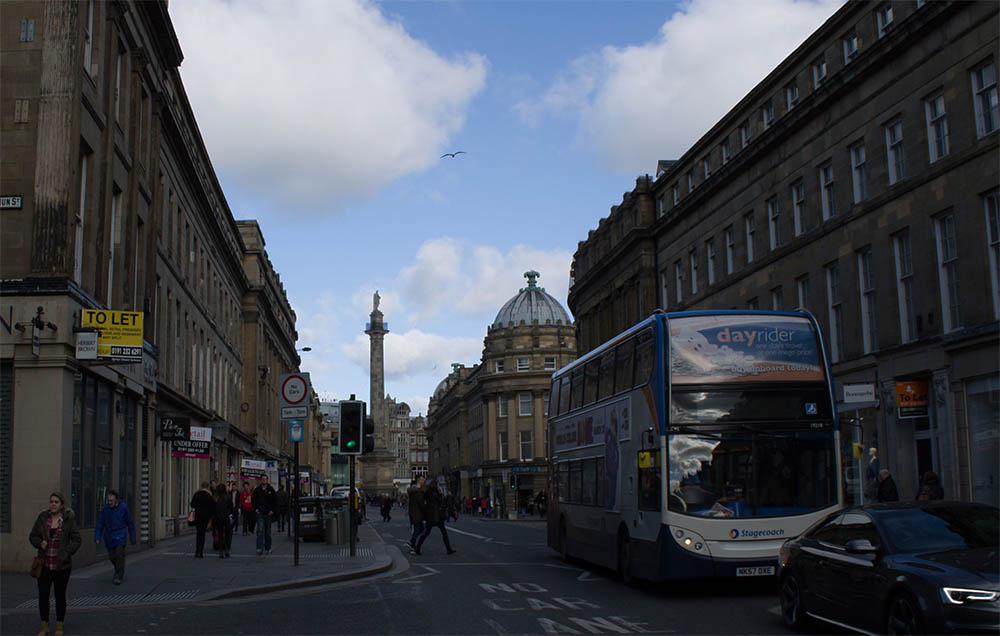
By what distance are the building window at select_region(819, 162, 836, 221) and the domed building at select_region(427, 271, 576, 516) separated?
229ft

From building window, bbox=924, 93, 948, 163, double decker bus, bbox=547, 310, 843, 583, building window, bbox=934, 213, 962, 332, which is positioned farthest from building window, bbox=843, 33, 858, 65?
double decker bus, bbox=547, 310, 843, 583

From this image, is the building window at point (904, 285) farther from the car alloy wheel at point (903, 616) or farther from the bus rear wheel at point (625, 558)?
the car alloy wheel at point (903, 616)

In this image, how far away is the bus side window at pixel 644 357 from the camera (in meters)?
15.6

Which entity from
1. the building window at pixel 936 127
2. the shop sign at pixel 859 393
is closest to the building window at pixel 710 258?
the building window at pixel 936 127

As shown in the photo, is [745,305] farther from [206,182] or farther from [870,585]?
[870,585]

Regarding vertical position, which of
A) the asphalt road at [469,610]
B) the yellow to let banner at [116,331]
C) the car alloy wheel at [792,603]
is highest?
the yellow to let banner at [116,331]

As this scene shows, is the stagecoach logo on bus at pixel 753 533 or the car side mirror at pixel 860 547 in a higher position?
the car side mirror at pixel 860 547

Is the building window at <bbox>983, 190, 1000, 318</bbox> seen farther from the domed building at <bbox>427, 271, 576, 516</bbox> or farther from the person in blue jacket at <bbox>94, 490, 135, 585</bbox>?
the domed building at <bbox>427, 271, 576, 516</bbox>

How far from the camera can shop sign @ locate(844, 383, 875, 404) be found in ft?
82.4

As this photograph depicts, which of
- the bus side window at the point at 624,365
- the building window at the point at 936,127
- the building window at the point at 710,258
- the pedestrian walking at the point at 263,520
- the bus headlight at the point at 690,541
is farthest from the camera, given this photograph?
the building window at the point at 710,258

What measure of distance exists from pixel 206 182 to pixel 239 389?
63.8 ft

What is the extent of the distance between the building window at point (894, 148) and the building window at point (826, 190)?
11.0 feet

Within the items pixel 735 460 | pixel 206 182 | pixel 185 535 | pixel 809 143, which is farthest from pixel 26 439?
pixel 206 182

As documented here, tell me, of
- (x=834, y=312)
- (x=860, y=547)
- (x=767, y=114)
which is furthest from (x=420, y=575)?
(x=767, y=114)
